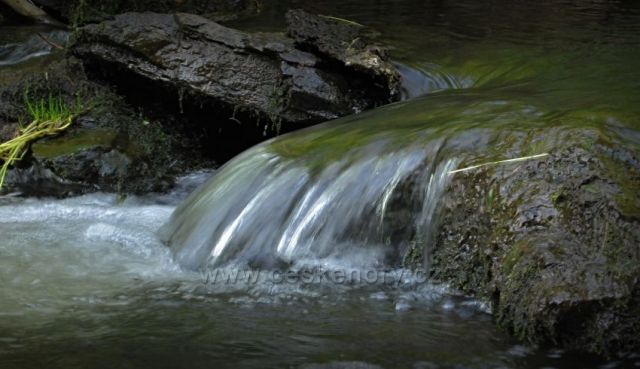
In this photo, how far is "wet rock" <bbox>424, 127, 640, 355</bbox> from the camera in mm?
3047

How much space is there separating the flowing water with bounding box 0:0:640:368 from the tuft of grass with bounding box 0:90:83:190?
0.35 metres

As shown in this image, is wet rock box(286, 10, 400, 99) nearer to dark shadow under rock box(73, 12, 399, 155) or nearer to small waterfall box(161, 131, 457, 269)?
dark shadow under rock box(73, 12, 399, 155)

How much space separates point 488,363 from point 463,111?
1.86m

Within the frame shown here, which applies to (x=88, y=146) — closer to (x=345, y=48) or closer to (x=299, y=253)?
(x=345, y=48)

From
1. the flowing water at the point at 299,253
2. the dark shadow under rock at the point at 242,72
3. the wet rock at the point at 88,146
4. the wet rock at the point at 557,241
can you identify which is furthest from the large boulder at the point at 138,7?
the wet rock at the point at 557,241

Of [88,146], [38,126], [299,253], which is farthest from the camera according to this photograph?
[38,126]

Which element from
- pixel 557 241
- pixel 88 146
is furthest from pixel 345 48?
pixel 557 241

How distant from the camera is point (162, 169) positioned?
575cm

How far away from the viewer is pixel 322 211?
4.17 m

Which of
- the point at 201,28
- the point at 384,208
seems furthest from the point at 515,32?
the point at 384,208

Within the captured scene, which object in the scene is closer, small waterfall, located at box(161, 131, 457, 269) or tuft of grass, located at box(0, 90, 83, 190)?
small waterfall, located at box(161, 131, 457, 269)

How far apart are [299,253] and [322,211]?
24 cm

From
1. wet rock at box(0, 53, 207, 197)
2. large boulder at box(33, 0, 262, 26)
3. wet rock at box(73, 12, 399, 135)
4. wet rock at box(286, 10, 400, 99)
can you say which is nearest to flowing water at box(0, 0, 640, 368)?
wet rock at box(0, 53, 207, 197)

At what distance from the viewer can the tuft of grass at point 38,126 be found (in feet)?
18.0
